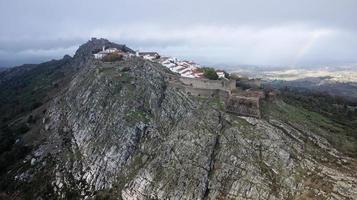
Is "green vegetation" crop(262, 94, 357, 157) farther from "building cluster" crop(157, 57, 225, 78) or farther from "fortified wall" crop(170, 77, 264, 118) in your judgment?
"building cluster" crop(157, 57, 225, 78)

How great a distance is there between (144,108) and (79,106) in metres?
21.7

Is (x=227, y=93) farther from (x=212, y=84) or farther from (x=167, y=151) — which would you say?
(x=167, y=151)

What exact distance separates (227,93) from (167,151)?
19941 millimetres

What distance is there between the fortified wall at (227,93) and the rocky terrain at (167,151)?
1.87 m

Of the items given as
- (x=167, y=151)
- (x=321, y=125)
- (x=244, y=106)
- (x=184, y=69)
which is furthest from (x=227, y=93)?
(x=184, y=69)

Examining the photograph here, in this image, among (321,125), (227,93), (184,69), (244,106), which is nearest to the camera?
(244,106)

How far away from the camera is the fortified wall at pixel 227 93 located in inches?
3270

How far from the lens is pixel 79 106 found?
4011 inches

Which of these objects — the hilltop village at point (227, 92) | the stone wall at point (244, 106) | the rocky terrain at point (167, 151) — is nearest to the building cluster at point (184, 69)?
the hilltop village at point (227, 92)

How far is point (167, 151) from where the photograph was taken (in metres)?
78.5

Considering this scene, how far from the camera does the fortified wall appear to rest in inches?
3270

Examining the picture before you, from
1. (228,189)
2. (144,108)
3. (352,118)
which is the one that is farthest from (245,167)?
(352,118)

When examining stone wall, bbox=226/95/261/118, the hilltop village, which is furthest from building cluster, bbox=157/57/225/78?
stone wall, bbox=226/95/261/118

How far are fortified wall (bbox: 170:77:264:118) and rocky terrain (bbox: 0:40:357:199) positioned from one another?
1867mm
